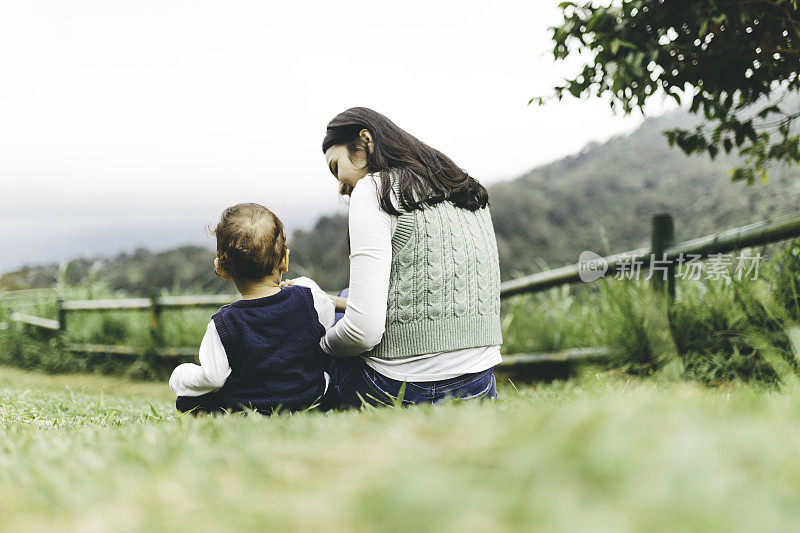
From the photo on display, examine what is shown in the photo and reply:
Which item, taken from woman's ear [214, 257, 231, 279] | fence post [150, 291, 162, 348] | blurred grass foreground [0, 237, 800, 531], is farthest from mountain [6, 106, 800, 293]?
blurred grass foreground [0, 237, 800, 531]

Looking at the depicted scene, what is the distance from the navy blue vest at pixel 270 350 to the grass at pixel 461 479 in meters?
0.99

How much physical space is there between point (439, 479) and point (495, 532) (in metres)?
0.08

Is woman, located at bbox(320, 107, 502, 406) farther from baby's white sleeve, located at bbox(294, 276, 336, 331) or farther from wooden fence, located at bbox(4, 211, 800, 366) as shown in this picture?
wooden fence, located at bbox(4, 211, 800, 366)

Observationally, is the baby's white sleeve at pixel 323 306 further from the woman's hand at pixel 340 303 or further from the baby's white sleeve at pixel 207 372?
the baby's white sleeve at pixel 207 372

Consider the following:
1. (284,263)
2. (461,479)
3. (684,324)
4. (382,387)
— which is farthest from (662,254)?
(461,479)

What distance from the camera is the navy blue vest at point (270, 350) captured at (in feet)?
6.20

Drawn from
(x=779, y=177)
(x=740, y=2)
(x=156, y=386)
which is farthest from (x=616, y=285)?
(x=156, y=386)

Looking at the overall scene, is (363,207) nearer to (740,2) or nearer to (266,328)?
(266,328)

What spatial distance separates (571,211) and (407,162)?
16.2 metres

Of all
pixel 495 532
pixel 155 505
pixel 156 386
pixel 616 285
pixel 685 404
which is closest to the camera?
pixel 495 532

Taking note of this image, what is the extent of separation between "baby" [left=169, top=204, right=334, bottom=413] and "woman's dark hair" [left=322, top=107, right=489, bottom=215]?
0.42m

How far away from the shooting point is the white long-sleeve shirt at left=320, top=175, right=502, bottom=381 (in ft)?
5.79

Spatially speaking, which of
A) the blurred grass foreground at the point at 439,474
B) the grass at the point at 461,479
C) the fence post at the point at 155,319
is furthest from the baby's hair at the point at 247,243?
the fence post at the point at 155,319

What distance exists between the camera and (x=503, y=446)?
2.09ft
